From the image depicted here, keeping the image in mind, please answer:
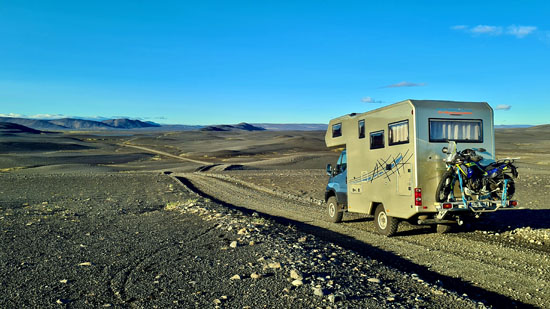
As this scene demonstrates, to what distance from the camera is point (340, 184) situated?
15.8 m

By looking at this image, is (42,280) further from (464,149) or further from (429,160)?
(464,149)

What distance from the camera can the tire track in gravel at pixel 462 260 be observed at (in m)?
7.63

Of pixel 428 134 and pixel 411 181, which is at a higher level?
pixel 428 134

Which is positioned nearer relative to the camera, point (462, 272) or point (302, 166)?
point (462, 272)

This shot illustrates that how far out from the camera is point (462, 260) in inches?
384

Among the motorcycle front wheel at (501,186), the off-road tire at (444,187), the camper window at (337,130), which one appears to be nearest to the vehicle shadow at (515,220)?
the motorcycle front wheel at (501,186)

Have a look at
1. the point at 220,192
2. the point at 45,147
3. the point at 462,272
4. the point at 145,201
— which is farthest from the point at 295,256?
the point at 45,147

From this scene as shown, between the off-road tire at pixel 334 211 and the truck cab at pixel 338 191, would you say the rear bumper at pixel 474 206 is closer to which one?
the truck cab at pixel 338 191

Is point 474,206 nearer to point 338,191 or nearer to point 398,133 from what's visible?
point 398,133

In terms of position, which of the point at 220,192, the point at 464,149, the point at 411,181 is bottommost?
the point at 220,192

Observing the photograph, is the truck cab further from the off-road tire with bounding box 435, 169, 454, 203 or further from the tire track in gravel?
the off-road tire with bounding box 435, 169, 454, 203

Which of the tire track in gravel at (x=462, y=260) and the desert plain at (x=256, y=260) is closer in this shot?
the desert plain at (x=256, y=260)

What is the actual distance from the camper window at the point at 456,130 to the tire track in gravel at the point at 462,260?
2615mm

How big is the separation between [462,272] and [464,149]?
3.82 meters
